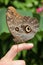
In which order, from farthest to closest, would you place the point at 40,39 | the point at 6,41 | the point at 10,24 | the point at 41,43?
the point at 41,43 → the point at 40,39 → the point at 6,41 → the point at 10,24

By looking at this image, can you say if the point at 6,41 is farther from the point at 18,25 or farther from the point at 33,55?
the point at 18,25

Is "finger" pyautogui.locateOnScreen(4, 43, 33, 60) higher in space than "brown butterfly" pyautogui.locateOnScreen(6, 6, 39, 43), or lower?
lower

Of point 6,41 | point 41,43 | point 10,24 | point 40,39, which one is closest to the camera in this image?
point 10,24

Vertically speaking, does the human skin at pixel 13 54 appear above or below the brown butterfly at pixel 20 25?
below

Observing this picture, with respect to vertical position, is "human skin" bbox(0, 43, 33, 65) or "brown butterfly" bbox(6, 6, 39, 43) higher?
"brown butterfly" bbox(6, 6, 39, 43)

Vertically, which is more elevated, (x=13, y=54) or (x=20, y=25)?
(x=20, y=25)

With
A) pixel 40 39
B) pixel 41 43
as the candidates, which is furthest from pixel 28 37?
pixel 41 43

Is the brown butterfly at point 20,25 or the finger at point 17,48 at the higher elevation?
the brown butterfly at point 20,25

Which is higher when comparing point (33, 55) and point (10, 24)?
point (10, 24)
